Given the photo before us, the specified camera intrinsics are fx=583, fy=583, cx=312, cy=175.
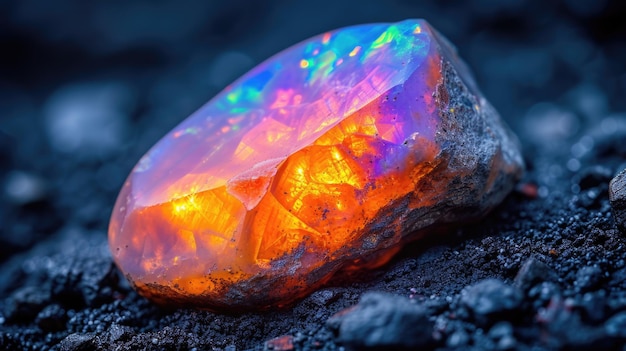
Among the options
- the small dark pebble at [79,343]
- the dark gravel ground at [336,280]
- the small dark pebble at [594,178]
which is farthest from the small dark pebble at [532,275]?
the small dark pebble at [79,343]

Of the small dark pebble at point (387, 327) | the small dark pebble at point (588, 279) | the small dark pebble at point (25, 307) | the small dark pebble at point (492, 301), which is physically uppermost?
the small dark pebble at point (25, 307)

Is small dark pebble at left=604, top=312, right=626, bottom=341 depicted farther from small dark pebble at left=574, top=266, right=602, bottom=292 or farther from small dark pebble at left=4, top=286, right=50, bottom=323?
small dark pebble at left=4, top=286, right=50, bottom=323

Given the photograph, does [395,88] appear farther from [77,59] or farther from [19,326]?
[77,59]

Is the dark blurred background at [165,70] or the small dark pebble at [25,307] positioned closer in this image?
the small dark pebble at [25,307]

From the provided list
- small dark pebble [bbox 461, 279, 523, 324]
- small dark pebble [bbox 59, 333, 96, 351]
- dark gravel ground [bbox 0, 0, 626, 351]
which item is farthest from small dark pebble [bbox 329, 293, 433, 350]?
small dark pebble [bbox 59, 333, 96, 351]

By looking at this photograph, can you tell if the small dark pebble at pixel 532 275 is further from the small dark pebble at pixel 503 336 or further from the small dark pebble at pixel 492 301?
the small dark pebble at pixel 503 336

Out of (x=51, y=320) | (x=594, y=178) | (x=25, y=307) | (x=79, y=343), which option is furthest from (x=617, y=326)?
(x=25, y=307)

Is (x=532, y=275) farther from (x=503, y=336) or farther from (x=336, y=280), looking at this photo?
(x=336, y=280)


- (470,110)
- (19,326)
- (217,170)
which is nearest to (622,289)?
(470,110)
